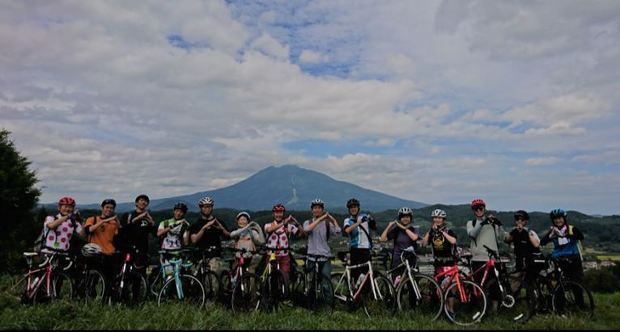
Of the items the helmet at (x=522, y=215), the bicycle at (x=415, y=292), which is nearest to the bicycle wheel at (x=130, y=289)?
the bicycle at (x=415, y=292)

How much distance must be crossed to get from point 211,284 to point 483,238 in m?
5.73

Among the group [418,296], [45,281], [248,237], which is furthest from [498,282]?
[45,281]

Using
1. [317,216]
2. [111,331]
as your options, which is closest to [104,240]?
[111,331]

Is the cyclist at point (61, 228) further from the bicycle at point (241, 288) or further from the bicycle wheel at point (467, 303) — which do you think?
the bicycle wheel at point (467, 303)

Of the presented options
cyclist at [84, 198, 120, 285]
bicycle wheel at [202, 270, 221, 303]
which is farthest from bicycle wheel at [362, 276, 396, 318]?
cyclist at [84, 198, 120, 285]

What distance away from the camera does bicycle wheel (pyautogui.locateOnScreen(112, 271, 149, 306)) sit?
336 inches

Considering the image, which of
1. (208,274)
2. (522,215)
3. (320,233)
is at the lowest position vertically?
(208,274)

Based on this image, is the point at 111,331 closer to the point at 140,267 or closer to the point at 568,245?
the point at 140,267

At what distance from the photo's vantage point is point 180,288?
838 centimetres

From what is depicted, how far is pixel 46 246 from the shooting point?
341 inches

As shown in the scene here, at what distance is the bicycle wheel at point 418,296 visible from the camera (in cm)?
800

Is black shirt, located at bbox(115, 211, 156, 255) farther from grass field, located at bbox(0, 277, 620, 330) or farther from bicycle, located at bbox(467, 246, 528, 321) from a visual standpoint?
bicycle, located at bbox(467, 246, 528, 321)

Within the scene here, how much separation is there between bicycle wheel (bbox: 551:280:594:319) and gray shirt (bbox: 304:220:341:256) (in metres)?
4.40

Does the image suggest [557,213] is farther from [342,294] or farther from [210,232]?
[210,232]
